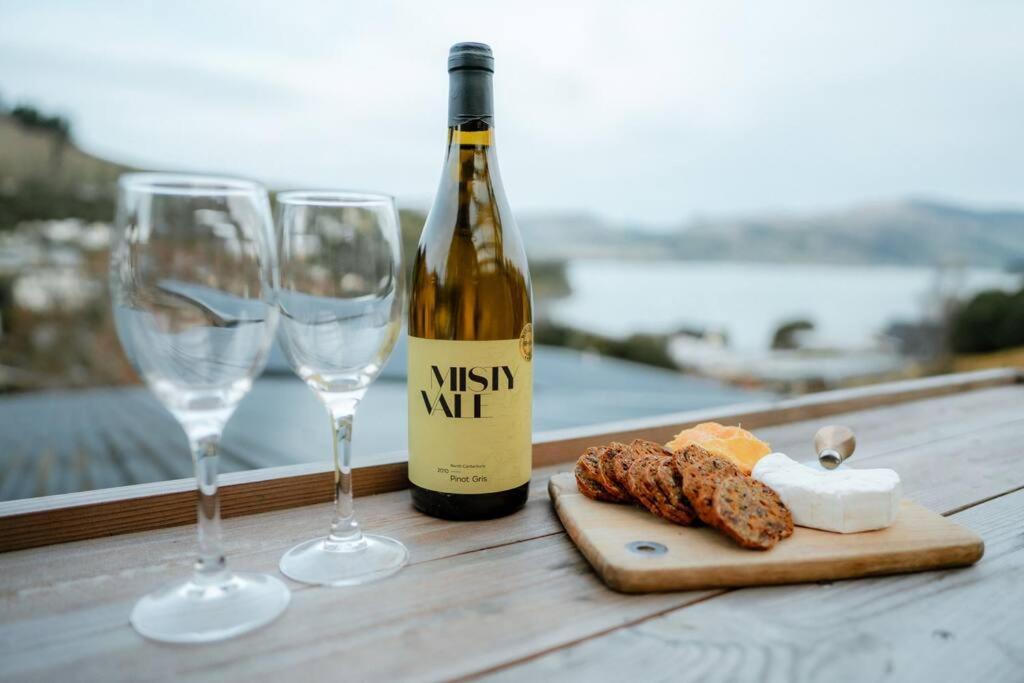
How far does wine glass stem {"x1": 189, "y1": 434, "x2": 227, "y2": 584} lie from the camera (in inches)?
22.9

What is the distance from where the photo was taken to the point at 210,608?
1.96 ft

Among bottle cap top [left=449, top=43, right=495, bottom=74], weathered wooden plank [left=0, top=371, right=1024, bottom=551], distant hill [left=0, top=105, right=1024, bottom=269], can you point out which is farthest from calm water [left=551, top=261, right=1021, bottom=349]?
bottle cap top [left=449, top=43, right=495, bottom=74]

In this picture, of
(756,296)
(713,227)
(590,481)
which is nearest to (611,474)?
(590,481)

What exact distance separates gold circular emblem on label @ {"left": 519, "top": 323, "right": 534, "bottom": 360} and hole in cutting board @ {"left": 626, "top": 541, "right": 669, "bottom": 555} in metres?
0.26

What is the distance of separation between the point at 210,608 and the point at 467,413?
338 mm

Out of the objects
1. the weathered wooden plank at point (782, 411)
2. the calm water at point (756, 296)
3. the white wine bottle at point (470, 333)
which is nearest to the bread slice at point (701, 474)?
the white wine bottle at point (470, 333)

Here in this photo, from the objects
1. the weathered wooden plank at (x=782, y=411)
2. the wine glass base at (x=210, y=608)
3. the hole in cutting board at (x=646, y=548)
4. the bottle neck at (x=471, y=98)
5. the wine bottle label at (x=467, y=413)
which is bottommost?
the wine glass base at (x=210, y=608)

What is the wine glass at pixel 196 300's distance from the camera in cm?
51

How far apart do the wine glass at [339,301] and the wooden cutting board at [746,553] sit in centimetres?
22

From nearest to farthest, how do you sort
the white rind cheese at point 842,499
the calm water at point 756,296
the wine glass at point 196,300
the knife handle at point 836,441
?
the wine glass at point 196,300
the white rind cheese at point 842,499
the knife handle at point 836,441
the calm water at point 756,296

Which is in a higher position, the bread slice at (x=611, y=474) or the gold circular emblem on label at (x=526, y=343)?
the gold circular emblem on label at (x=526, y=343)

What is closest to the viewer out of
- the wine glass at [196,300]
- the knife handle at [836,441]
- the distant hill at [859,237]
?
the wine glass at [196,300]

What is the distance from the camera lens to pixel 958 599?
0.65 metres

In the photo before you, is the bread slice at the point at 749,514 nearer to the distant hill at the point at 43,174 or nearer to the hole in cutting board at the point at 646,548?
the hole in cutting board at the point at 646,548
